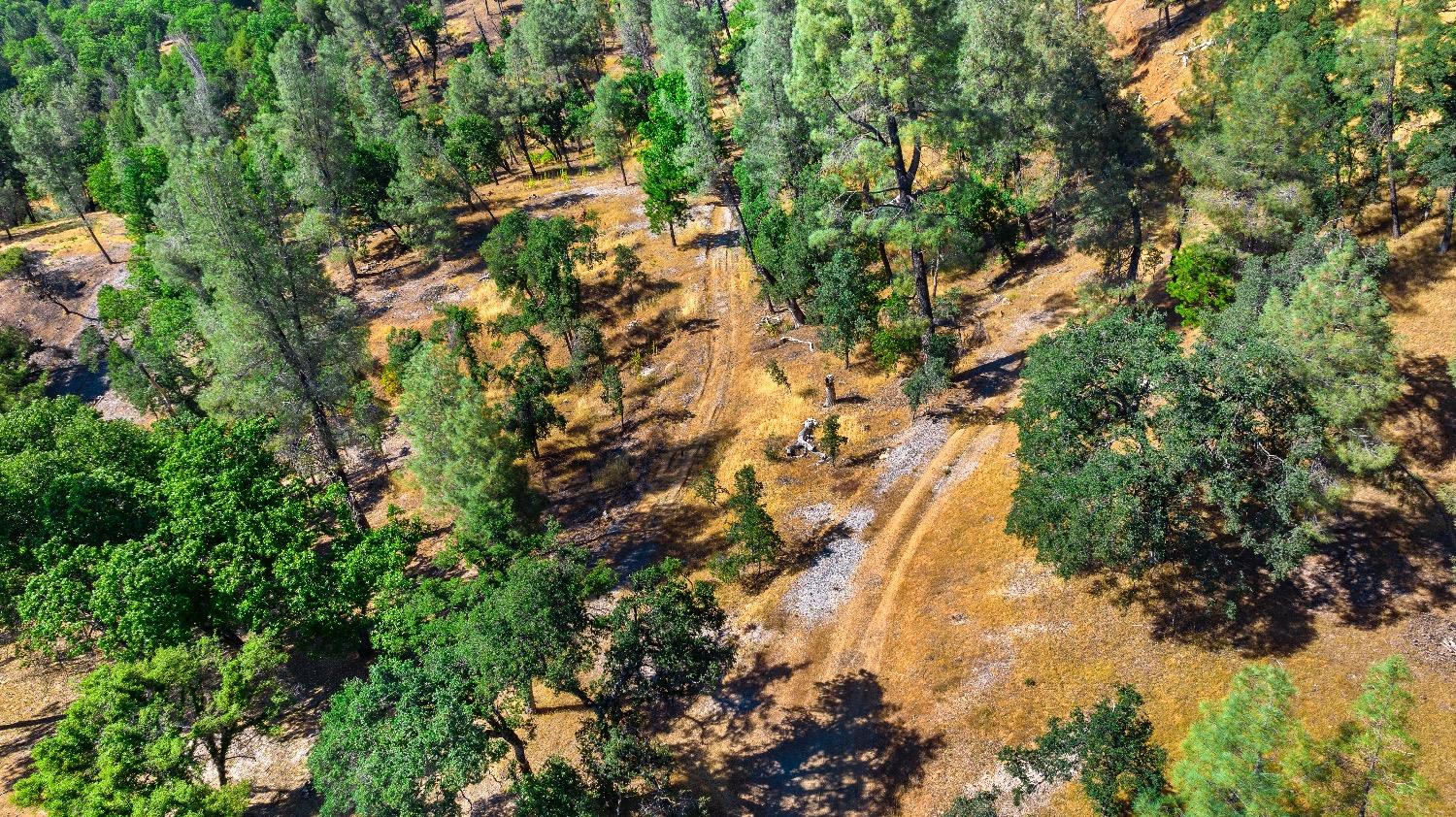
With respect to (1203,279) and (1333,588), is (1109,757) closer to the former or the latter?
(1333,588)

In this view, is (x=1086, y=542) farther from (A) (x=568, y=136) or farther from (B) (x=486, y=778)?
(A) (x=568, y=136)

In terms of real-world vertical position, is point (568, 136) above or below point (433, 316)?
above

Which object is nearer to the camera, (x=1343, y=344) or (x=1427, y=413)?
(x=1343, y=344)

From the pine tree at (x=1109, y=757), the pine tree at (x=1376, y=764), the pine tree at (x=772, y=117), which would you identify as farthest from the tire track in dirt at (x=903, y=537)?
the pine tree at (x=772, y=117)

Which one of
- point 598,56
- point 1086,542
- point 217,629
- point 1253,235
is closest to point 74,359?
point 217,629

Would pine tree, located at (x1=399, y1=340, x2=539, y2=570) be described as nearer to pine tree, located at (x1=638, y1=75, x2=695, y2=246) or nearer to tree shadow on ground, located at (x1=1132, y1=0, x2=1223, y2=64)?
pine tree, located at (x1=638, y1=75, x2=695, y2=246)

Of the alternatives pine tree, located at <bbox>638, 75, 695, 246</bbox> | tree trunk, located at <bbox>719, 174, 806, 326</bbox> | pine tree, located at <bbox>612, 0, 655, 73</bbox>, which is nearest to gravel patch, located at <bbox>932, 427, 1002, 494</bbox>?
tree trunk, located at <bbox>719, 174, 806, 326</bbox>

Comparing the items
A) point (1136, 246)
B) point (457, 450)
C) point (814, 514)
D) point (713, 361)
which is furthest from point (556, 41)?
point (814, 514)
